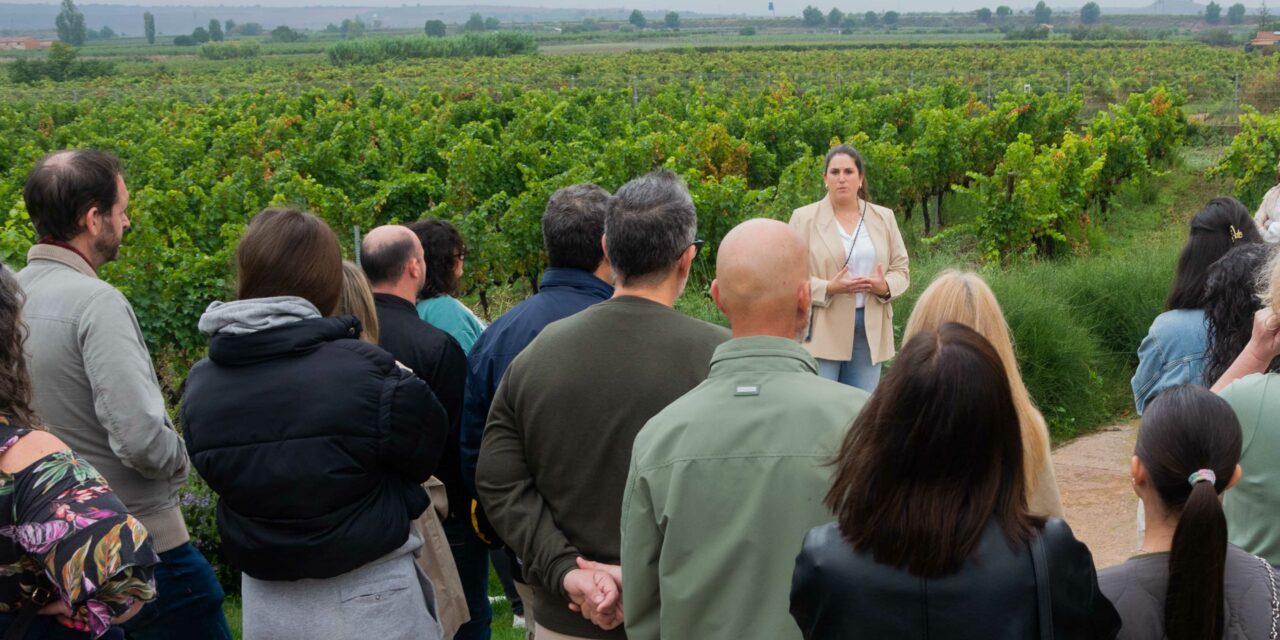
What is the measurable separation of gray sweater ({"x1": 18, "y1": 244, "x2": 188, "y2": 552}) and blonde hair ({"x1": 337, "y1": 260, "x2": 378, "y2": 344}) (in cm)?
57

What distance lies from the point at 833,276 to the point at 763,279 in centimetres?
353

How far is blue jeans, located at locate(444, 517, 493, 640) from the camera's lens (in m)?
3.81

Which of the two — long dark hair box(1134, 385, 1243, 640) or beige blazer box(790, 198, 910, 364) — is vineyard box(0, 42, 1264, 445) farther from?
long dark hair box(1134, 385, 1243, 640)

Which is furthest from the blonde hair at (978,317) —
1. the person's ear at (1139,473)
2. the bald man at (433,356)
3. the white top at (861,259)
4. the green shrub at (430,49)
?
the green shrub at (430,49)

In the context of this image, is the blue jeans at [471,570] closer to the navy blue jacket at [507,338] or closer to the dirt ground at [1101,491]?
the navy blue jacket at [507,338]

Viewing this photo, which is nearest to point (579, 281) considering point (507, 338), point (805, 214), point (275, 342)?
point (507, 338)

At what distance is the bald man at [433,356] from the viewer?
11.8 ft

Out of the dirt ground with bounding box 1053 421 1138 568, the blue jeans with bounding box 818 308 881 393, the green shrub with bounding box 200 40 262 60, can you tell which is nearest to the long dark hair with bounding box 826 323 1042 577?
the dirt ground with bounding box 1053 421 1138 568

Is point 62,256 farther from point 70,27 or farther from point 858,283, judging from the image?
point 70,27

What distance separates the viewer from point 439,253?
14.2 feet

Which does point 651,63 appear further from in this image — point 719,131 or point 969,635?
point 969,635

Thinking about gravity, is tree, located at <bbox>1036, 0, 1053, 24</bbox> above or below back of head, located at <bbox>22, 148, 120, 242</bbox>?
above

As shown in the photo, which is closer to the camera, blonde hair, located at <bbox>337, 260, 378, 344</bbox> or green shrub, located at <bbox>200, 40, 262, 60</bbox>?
blonde hair, located at <bbox>337, 260, 378, 344</bbox>

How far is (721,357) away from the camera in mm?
2453
